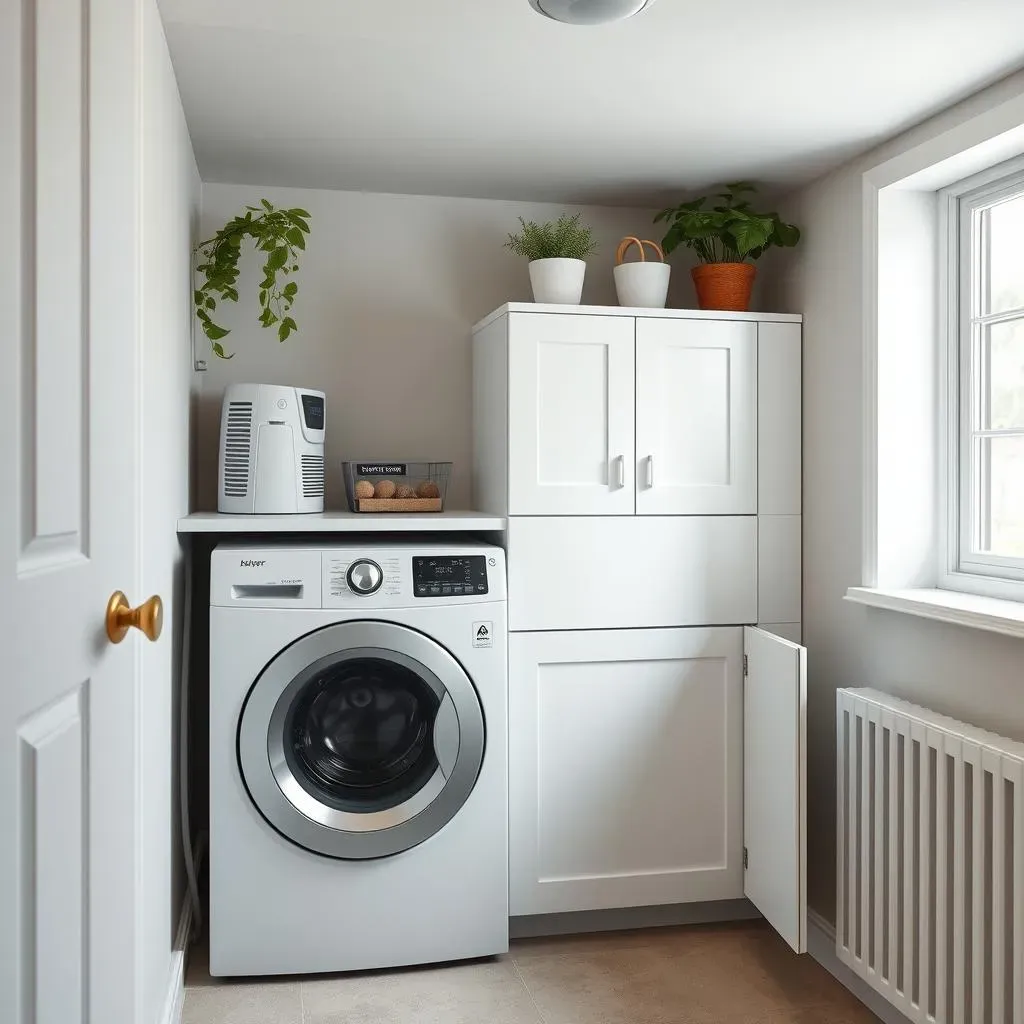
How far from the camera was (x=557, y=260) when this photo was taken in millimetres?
2703

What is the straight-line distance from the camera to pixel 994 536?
7.64 feet

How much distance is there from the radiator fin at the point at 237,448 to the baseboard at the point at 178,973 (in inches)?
43.6

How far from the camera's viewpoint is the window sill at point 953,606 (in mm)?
1979

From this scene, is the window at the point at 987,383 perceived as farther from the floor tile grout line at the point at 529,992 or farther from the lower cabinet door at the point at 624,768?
the floor tile grout line at the point at 529,992

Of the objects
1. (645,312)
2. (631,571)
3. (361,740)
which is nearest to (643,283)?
(645,312)

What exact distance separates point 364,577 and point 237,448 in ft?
1.74

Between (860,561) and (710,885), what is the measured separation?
99 centimetres

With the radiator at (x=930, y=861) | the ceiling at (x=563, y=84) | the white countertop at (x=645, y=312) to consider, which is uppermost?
the ceiling at (x=563, y=84)

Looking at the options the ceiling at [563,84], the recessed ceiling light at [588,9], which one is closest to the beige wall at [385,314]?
the ceiling at [563,84]

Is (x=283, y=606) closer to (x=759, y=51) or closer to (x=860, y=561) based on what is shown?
(x=860, y=561)

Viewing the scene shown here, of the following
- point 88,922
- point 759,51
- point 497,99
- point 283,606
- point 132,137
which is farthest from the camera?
point 283,606

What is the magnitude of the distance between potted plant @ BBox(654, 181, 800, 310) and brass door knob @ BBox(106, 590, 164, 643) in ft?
6.62

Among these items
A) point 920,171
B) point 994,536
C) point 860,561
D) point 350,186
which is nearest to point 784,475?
point 860,561

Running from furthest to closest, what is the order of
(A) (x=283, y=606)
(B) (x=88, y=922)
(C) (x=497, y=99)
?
(A) (x=283, y=606) → (C) (x=497, y=99) → (B) (x=88, y=922)
